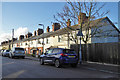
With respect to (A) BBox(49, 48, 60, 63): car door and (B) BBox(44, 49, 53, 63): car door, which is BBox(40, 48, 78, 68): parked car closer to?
(A) BBox(49, 48, 60, 63): car door

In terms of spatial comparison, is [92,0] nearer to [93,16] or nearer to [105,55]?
[93,16]

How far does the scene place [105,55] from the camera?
14312 millimetres

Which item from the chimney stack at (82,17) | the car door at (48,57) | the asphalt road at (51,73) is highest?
the chimney stack at (82,17)

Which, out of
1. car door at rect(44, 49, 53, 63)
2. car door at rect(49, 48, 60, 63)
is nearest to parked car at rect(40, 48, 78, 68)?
car door at rect(49, 48, 60, 63)

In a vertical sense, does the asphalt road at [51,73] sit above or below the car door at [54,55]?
below

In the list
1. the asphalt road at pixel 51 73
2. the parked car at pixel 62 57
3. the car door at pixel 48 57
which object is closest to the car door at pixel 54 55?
the parked car at pixel 62 57

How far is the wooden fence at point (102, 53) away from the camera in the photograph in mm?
13312

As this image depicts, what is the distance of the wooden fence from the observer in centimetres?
1331

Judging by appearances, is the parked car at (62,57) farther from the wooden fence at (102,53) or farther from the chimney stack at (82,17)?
the chimney stack at (82,17)

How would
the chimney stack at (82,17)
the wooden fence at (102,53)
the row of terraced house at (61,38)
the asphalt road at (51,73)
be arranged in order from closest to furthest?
the asphalt road at (51,73), the wooden fence at (102,53), the chimney stack at (82,17), the row of terraced house at (61,38)

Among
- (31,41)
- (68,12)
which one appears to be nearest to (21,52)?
(68,12)

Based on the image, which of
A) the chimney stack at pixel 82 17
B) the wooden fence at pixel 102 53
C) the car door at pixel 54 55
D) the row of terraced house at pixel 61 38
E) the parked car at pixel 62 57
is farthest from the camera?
the row of terraced house at pixel 61 38

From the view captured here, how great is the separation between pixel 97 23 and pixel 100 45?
146 inches

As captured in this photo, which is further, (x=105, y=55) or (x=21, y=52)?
(x=21, y=52)
